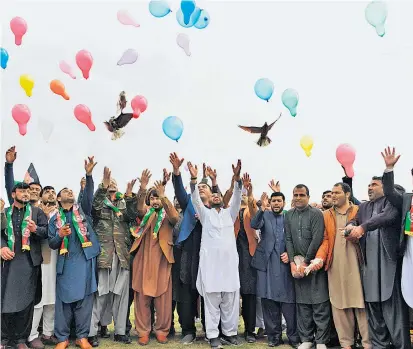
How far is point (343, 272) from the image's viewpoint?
6.32m

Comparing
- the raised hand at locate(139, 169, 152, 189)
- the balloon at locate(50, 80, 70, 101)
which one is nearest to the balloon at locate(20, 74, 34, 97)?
the balloon at locate(50, 80, 70, 101)

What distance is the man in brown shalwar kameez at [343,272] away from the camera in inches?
246

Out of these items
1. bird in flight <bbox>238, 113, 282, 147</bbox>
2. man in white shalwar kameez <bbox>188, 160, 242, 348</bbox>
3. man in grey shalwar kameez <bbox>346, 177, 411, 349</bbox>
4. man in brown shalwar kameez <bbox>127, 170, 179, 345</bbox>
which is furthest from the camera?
bird in flight <bbox>238, 113, 282, 147</bbox>

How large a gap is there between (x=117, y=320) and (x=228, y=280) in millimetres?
1700

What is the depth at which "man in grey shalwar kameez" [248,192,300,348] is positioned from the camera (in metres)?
6.72

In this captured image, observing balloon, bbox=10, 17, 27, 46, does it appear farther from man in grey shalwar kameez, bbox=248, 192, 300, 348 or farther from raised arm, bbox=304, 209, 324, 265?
raised arm, bbox=304, 209, 324, 265

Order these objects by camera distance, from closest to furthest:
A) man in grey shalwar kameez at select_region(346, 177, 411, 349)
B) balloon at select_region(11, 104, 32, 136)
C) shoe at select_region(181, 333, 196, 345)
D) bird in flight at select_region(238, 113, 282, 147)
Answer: man in grey shalwar kameez at select_region(346, 177, 411, 349)
shoe at select_region(181, 333, 196, 345)
balloon at select_region(11, 104, 32, 136)
bird in flight at select_region(238, 113, 282, 147)

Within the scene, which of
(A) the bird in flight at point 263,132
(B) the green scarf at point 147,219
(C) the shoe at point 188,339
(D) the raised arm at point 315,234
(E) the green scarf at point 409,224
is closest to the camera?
(E) the green scarf at point 409,224

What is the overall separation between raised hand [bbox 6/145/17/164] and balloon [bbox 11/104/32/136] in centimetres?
87

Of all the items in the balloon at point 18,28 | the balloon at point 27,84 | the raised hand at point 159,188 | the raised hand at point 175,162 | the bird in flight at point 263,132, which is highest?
the balloon at point 18,28

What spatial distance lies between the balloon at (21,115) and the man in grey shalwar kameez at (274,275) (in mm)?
3625

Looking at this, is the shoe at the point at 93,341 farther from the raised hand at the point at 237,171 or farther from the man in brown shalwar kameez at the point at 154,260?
the raised hand at the point at 237,171

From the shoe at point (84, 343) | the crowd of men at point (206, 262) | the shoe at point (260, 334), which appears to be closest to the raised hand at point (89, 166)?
the crowd of men at point (206, 262)

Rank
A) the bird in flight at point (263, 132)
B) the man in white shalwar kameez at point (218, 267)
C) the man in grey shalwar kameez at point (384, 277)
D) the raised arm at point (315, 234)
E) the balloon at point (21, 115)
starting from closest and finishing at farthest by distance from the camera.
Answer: the man in grey shalwar kameez at point (384, 277) → the raised arm at point (315, 234) → the man in white shalwar kameez at point (218, 267) → the balloon at point (21, 115) → the bird in flight at point (263, 132)
